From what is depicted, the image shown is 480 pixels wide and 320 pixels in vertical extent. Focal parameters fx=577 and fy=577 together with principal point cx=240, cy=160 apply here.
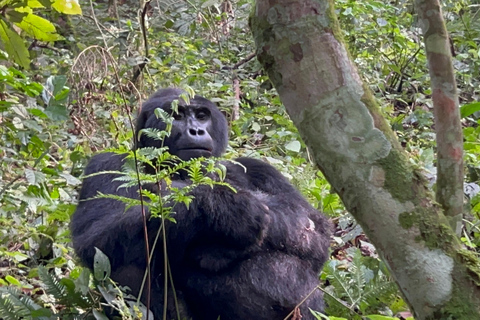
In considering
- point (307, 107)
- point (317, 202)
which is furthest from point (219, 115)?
point (307, 107)

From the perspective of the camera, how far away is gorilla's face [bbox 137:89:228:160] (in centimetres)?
369

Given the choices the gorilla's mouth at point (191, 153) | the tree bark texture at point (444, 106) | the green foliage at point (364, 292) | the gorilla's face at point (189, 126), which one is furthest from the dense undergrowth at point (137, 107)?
the tree bark texture at point (444, 106)

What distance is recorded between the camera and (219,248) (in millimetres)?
3127

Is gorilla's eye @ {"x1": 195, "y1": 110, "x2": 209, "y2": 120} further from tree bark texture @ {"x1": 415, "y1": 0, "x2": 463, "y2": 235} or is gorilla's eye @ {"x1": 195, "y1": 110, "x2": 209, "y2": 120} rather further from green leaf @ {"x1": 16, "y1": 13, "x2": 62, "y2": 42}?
tree bark texture @ {"x1": 415, "y1": 0, "x2": 463, "y2": 235}

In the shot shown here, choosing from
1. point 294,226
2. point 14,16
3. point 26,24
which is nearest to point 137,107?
point 26,24

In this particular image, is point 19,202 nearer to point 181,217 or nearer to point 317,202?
point 181,217

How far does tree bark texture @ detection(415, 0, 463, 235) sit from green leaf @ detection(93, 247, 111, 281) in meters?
1.64

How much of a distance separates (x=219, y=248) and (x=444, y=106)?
5.02ft

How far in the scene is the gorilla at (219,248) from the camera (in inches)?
118

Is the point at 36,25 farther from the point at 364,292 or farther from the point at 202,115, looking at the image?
the point at 364,292

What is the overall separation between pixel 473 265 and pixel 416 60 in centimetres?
638

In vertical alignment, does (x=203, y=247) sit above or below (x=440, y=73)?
below

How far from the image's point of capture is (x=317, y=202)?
4625mm

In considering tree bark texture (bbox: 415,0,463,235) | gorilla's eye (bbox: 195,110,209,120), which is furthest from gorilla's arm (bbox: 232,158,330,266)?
tree bark texture (bbox: 415,0,463,235)
